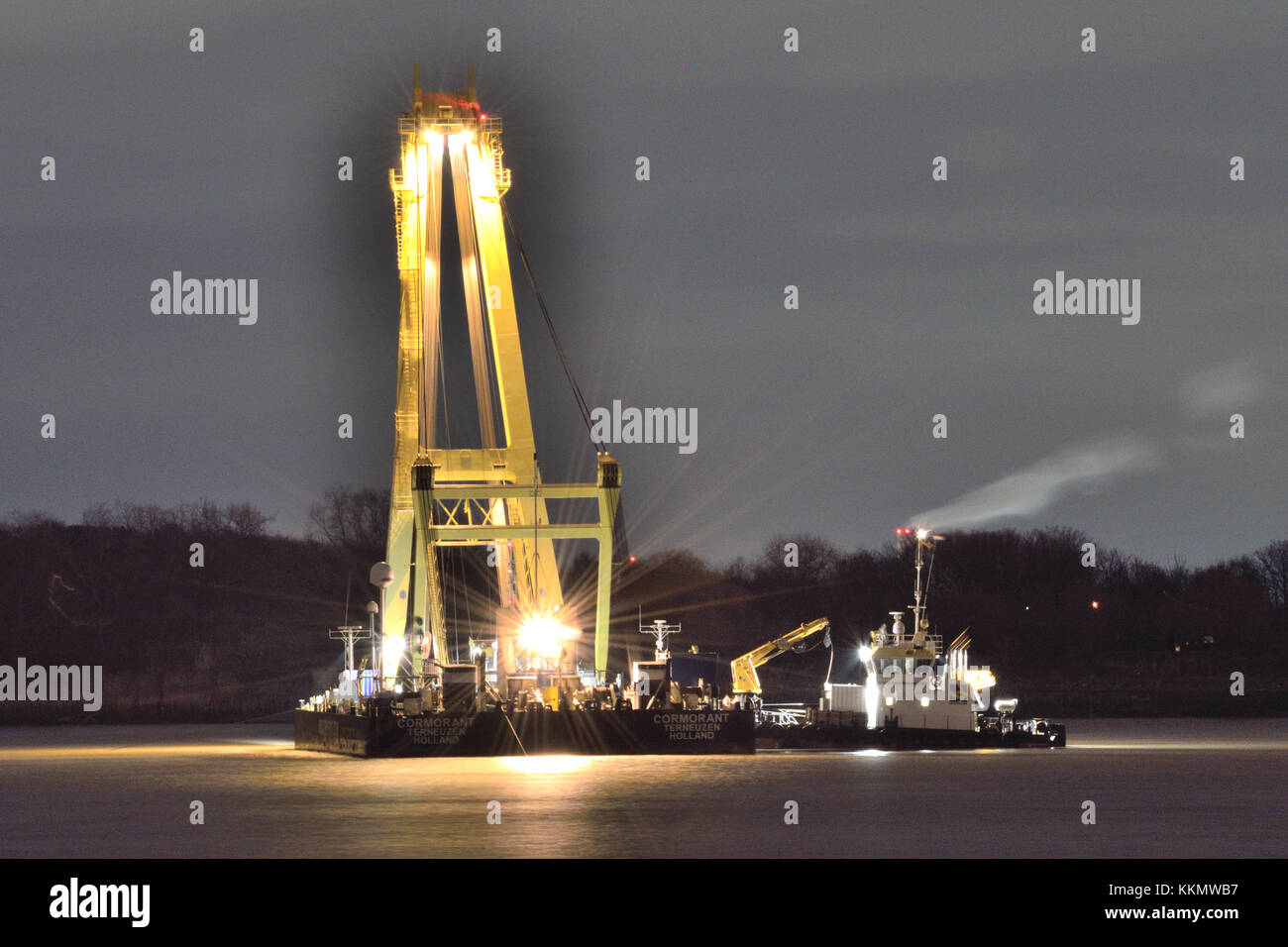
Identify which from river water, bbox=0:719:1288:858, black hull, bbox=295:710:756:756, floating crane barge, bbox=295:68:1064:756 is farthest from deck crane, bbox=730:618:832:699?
black hull, bbox=295:710:756:756

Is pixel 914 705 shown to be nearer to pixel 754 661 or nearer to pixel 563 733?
pixel 754 661

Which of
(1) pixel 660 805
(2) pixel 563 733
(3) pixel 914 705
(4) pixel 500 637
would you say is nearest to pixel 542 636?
(4) pixel 500 637

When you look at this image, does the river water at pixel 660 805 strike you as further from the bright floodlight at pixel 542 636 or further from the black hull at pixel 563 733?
the bright floodlight at pixel 542 636

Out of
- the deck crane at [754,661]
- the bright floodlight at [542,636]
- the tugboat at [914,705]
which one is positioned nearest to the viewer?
the tugboat at [914,705]

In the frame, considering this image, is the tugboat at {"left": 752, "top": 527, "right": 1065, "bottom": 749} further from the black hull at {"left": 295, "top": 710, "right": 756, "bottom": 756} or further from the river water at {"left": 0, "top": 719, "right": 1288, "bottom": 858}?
the black hull at {"left": 295, "top": 710, "right": 756, "bottom": 756}

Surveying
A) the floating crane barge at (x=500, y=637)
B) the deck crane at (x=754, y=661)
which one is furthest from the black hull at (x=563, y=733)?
the deck crane at (x=754, y=661)
